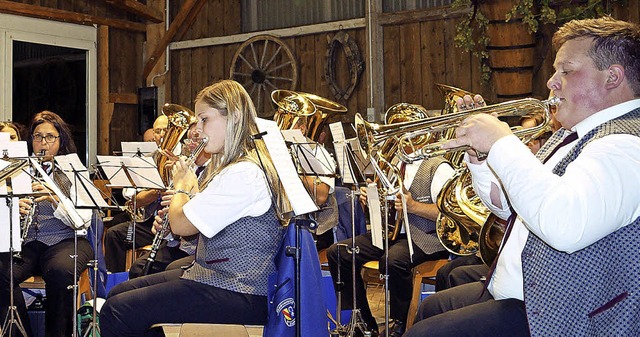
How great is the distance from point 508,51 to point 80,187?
3.94 metres

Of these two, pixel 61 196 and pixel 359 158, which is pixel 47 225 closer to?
pixel 61 196

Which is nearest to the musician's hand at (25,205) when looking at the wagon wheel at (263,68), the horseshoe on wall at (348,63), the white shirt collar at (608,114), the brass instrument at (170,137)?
the brass instrument at (170,137)

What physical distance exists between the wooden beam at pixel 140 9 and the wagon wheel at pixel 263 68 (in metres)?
1.31

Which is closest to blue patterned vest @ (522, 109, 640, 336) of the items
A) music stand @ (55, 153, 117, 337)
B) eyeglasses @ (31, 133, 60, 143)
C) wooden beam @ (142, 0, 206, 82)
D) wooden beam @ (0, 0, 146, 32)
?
music stand @ (55, 153, 117, 337)

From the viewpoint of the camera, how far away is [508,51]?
6602 mm

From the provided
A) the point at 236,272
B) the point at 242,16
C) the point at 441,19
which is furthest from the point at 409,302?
the point at 242,16

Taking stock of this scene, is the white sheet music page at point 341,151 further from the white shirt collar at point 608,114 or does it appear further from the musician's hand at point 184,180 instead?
the white shirt collar at point 608,114

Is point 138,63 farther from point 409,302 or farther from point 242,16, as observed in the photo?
point 409,302

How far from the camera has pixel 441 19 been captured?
26.1ft

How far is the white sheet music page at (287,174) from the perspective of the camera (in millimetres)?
2814

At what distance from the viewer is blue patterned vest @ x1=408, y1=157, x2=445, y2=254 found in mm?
4480

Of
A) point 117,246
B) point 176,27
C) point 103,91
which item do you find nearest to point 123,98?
point 103,91

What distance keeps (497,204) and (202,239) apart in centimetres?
117

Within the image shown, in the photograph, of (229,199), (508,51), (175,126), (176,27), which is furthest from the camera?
(176,27)
